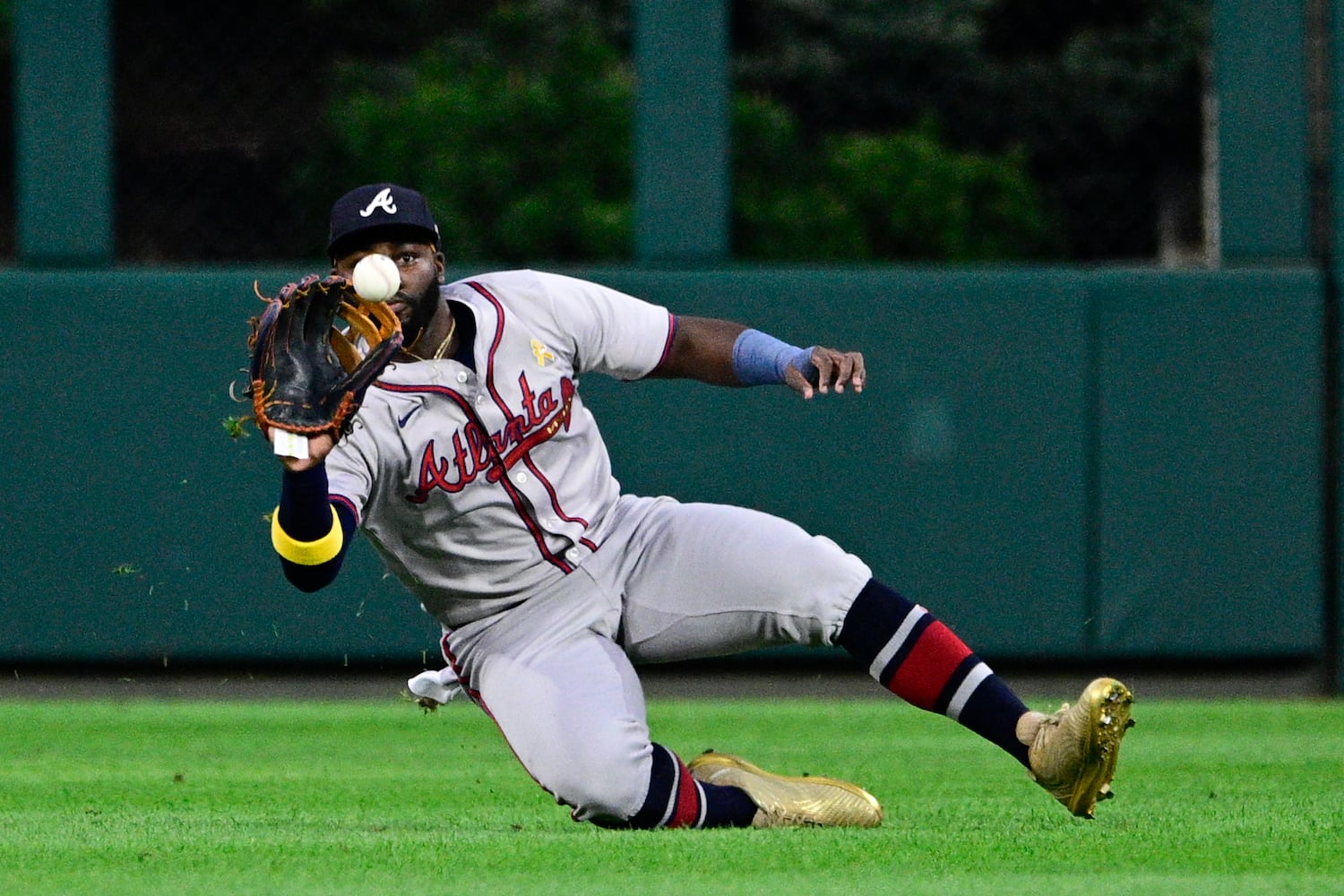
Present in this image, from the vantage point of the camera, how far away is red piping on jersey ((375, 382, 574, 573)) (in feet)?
14.2

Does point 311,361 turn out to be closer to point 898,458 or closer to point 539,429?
point 539,429

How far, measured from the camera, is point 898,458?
7371 millimetres

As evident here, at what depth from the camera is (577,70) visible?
14.6 meters

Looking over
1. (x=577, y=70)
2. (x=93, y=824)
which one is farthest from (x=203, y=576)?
(x=577, y=70)

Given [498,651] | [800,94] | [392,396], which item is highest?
[800,94]

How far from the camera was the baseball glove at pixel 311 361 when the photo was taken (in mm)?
3719

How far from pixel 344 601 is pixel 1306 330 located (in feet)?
11.0

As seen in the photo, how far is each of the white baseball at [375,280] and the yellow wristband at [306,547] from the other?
44 centimetres

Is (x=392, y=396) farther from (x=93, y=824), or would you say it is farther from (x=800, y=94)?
(x=800, y=94)

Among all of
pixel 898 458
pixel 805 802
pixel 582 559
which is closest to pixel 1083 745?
pixel 805 802

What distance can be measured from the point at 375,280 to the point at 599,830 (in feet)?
3.87

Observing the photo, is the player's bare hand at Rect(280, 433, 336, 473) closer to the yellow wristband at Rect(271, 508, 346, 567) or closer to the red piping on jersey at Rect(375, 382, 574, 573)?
the yellow wristband at Rect(271, 508, 346, 567)

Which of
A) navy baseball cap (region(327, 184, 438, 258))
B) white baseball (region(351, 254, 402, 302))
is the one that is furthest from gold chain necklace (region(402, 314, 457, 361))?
white baseball (region(351, 254, 402, 302))

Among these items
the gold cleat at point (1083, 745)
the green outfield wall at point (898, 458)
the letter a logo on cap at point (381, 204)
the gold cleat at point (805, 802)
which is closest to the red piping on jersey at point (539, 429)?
the letter a logo on cap at point (381, 204)
